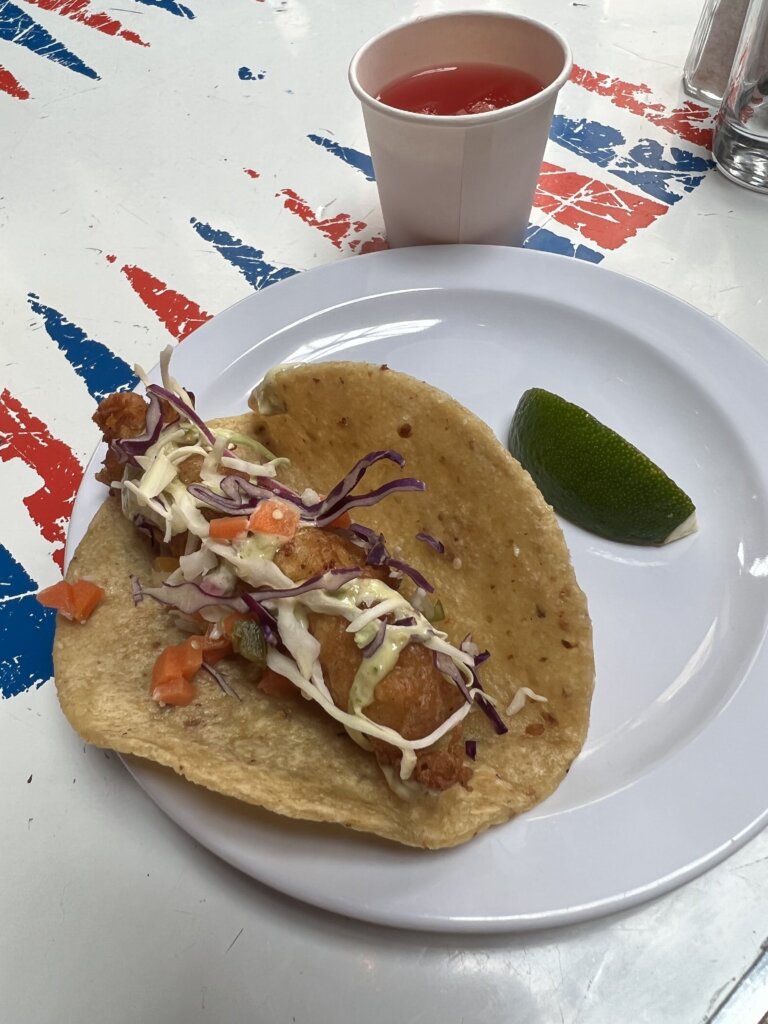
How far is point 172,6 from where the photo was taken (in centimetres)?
341

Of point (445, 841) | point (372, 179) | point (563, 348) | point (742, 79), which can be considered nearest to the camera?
point (445, 841)

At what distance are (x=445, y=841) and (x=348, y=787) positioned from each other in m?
0.24

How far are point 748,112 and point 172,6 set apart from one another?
8.39 feet

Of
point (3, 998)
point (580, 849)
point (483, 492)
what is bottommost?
point (3, 998)

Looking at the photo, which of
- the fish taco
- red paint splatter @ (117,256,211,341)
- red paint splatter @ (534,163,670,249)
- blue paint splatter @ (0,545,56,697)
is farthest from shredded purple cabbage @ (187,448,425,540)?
red paint splatter @ (534,163,670,249)

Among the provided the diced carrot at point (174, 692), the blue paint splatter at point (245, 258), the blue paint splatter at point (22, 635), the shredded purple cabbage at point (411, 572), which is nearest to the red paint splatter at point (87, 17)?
the blue paint splatter at point (245, 258)

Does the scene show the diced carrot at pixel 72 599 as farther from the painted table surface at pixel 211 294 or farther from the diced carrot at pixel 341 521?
the diced carrot at pixel 341 521

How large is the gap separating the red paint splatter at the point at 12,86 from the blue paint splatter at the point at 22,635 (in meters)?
2.33

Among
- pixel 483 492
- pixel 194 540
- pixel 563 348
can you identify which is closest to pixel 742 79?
pixel 563 348

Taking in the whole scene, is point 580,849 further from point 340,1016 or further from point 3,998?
point 3,998

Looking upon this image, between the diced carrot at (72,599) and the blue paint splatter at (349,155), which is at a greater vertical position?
the blue paint splatter at (349,155)

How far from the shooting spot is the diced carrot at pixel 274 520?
158 cm

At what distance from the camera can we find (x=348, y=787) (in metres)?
1.42

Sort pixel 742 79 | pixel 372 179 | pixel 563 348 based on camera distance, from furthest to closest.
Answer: pixel 372 179 < pixel 742 79 < pixel 563 348
